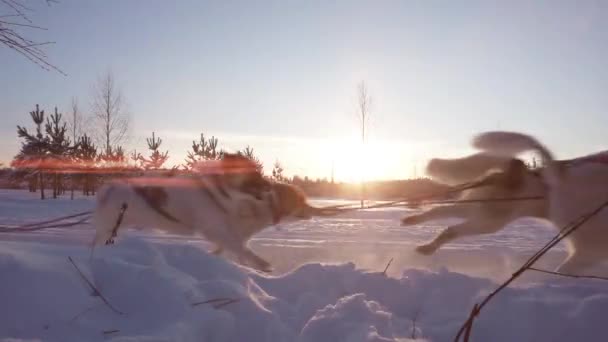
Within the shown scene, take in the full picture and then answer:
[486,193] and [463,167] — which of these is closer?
[486,193]

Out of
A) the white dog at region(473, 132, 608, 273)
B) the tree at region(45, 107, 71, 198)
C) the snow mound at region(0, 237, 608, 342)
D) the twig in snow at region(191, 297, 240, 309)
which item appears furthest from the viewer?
the tree at region(45, 107, 71, 198)

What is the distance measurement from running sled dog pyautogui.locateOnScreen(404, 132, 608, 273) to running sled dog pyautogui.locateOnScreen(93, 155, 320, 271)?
186cm

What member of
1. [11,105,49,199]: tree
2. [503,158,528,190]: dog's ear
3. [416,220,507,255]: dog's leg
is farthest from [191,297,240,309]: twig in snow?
[11,105,49,199]: tree

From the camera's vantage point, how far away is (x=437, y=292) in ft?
8.90

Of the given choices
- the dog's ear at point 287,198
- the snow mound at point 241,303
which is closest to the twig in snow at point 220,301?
the snow mound at point 241,303

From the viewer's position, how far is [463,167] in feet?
13.9

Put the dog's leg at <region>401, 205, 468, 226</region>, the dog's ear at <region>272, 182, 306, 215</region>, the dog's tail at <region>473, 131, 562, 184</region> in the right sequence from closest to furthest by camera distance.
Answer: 1. the dog's tail at <region>473, 131, 562, 184</region>
2. the dog's leg at <region>401, 205, 468, 226</region>
3. the dog's ear at <region>272, 182, 306, 215</region>

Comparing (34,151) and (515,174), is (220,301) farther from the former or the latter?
(34,151)

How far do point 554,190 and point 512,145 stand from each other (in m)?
0.51

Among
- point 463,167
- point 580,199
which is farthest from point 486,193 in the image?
point 580,199

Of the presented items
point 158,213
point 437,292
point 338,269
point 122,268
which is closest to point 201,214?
point 158,213

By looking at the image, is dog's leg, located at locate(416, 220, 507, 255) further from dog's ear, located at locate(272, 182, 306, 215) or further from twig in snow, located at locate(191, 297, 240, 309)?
twig in snow, located at locate(191, 297, 240, 309)

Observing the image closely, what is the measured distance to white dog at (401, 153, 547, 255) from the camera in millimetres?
3801

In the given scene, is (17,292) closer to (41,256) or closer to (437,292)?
(41,256)
